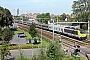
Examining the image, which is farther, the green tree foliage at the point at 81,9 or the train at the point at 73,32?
the green tree foliage at the point at 81,9

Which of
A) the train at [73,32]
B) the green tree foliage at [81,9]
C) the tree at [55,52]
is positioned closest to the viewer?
the tree at [55,52]

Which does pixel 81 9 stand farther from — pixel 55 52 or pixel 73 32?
pixel 55 52

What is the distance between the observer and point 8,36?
1215 inches

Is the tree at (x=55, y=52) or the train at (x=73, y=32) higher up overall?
the tree at (x=55, y=52)

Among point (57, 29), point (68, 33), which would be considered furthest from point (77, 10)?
point (68, 33)

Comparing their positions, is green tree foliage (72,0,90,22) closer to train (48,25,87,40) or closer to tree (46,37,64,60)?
train (48,25,87,40)

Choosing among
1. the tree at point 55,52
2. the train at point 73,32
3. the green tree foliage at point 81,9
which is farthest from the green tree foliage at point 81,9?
the tree at point 55,52

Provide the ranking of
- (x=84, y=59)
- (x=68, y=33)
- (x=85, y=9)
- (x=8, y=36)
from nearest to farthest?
(x=84, y=59) < (x=8, y=36) < (x=68, y=33) < (x=85, y=9)

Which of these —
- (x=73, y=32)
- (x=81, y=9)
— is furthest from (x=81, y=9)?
(x=73, y=32)

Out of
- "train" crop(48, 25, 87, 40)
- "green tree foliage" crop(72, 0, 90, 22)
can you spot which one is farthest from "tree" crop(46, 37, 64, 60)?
"green tree foliage" crop(72, 0, 90, 22)

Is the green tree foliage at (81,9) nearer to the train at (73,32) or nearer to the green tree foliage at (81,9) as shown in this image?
the green tree foliage at (81,9)

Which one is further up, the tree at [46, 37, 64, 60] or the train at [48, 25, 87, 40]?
the tree at [46, 37, 64, 60]

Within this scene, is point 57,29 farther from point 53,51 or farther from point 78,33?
point 53,51

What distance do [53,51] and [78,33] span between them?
26.1 meters
